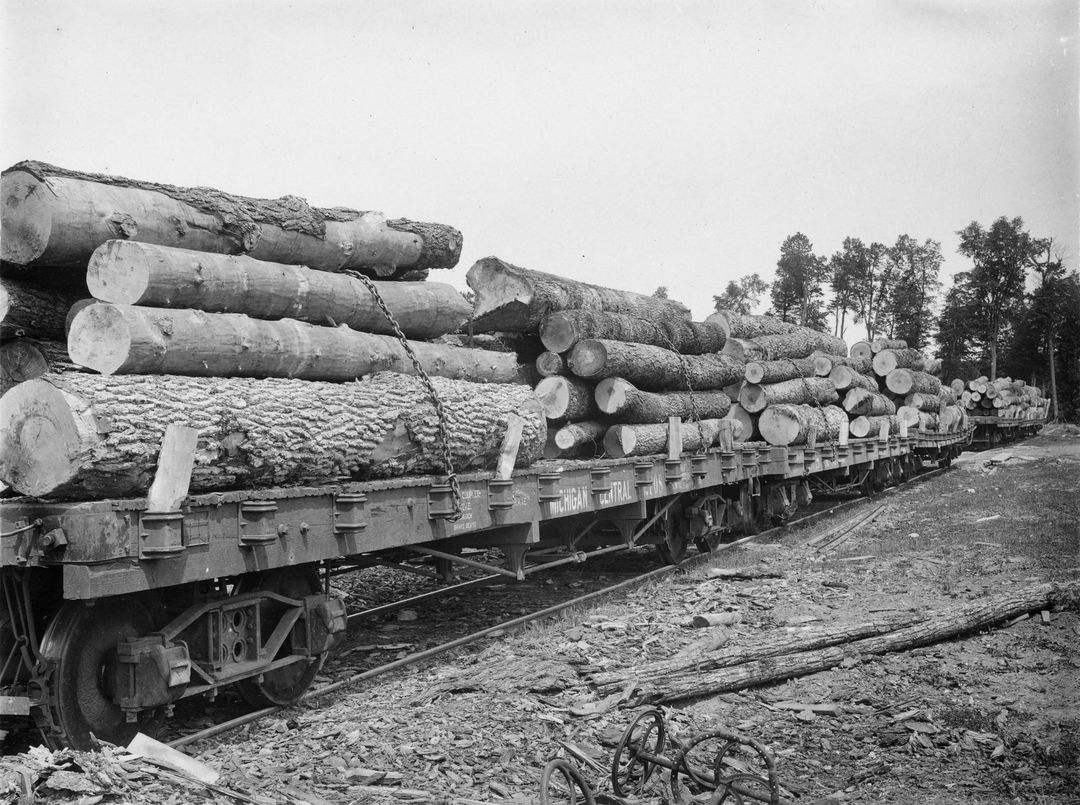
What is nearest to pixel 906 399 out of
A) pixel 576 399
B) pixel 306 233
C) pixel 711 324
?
pixel 711 324

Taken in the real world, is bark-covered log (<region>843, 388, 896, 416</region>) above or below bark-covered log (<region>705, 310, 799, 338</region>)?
below

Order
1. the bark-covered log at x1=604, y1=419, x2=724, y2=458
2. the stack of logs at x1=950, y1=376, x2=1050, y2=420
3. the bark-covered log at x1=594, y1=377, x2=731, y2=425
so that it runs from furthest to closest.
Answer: the stack of logs at x1=950, y1=376, x2=1050, y2=420 < the bark-covered log at x1=604, y1=419, x2=724, y2=458 < the bark-covered log at x1=594, y1=377, x2=731, y2=425

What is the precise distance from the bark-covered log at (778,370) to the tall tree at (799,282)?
4926cm

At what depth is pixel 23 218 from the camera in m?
5.07

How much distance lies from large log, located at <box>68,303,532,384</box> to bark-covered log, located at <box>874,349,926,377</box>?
1901 cm

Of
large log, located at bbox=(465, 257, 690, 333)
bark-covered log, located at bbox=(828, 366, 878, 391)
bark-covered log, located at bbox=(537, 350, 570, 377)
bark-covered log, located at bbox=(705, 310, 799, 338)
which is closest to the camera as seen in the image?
large log, located at bbox=(465, 257, 690, 333)

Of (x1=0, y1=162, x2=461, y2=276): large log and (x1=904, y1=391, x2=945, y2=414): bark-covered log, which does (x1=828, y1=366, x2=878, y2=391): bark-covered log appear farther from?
(x1=0, y1=162, x2=461, y2=276): large log

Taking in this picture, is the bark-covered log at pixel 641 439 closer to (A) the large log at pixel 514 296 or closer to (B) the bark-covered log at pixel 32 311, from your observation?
(A) the large log at pixel 514 296

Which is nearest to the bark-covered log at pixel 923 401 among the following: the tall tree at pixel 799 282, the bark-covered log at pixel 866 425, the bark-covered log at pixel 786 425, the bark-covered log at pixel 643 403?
the bark-covered log at pixel 866 425

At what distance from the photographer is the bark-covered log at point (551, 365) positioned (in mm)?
9727

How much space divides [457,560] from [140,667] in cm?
287

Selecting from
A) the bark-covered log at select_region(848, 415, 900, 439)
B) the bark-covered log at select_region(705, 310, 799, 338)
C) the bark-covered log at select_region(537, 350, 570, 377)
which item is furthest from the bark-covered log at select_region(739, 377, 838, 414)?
the bark-covered log at select_region(537, 350, 570, 377)

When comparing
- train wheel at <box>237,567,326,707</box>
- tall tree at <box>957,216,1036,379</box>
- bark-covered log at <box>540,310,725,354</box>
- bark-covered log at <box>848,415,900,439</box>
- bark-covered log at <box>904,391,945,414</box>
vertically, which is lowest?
train wheel at <box>237,567,326,707</box>

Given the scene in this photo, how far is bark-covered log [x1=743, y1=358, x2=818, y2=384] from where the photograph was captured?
14625 millimetres
